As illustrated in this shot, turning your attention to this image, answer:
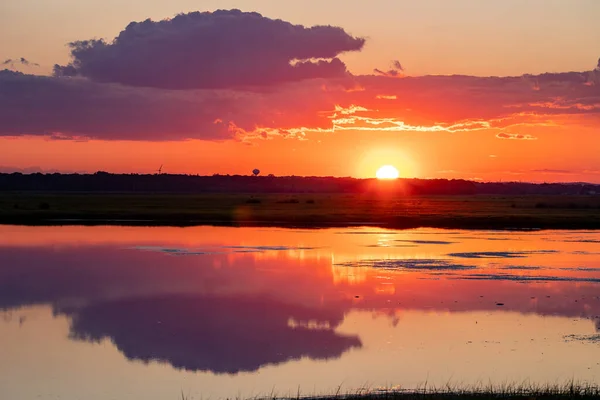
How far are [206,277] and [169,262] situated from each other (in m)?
5.41

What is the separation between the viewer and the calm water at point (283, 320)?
16438 millimetres

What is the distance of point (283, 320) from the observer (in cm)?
2234

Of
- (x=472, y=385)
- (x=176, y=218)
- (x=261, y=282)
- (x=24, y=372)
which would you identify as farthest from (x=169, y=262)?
(x=176, y=218)

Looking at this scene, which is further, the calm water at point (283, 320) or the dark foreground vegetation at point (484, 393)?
the calm water at point (283, 320)

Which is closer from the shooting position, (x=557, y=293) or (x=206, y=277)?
(x=557, y=293)

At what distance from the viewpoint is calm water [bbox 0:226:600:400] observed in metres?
16.4

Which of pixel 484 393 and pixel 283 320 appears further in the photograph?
pixel 283 320

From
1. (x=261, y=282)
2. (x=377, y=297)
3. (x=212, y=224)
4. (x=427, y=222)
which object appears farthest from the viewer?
(x=427, y=222)

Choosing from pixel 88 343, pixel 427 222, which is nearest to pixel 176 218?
pixel 427 222

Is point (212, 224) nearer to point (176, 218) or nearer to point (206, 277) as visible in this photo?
point (176, 218)

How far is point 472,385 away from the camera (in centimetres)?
1568

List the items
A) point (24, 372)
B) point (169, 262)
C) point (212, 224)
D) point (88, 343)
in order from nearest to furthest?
point (24, 372) → point (88, 343) → point (169, 262) → point (212, 224)

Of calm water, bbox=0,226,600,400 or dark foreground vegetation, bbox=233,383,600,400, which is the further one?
calm water, bbox=0,226,600,400

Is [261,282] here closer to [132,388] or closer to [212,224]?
[132,388]
